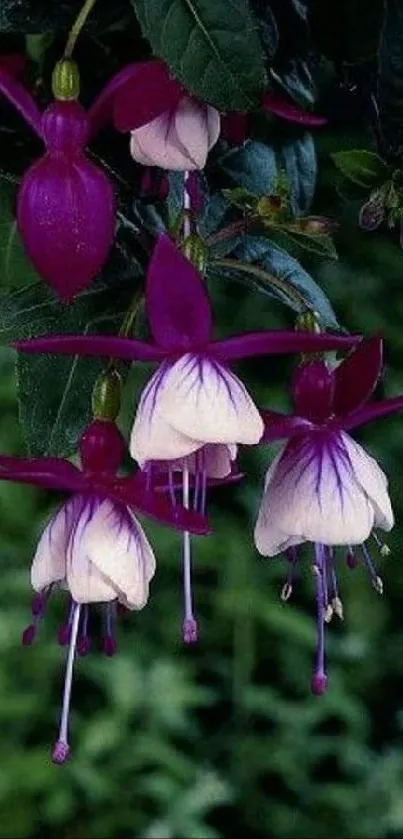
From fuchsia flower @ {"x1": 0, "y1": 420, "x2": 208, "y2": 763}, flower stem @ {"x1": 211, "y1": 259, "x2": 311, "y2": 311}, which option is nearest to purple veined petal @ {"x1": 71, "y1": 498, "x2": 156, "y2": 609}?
fuchsia flower @ {"x1": 0, "y1": 420, "x2": 208, "y2": 763}

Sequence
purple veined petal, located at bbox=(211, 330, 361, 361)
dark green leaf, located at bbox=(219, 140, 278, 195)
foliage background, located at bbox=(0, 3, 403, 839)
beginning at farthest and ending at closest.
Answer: foliage background, located at bbox=(0, 3, 403, 839), dark green leaf, located at bbox=(219, 140, 278, 195), purple veined petal, located at bbox=(211, 330, 361, 361)

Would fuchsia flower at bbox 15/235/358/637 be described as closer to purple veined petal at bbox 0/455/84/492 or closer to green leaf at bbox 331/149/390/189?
purple veined petal at bbox 0/455/84/492

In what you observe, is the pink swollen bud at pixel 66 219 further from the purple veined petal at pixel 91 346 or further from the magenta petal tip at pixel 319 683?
the magenta petal tip at pixel 319 683

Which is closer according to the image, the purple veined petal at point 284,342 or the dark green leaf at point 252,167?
the purple veined petal at point 284,342

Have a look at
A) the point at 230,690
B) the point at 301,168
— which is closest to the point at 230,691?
the point at 230,690

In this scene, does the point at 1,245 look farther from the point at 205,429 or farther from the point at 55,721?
the point at 55,721

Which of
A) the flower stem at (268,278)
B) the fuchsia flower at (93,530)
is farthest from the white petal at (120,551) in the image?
the flower stem at (268,278)
